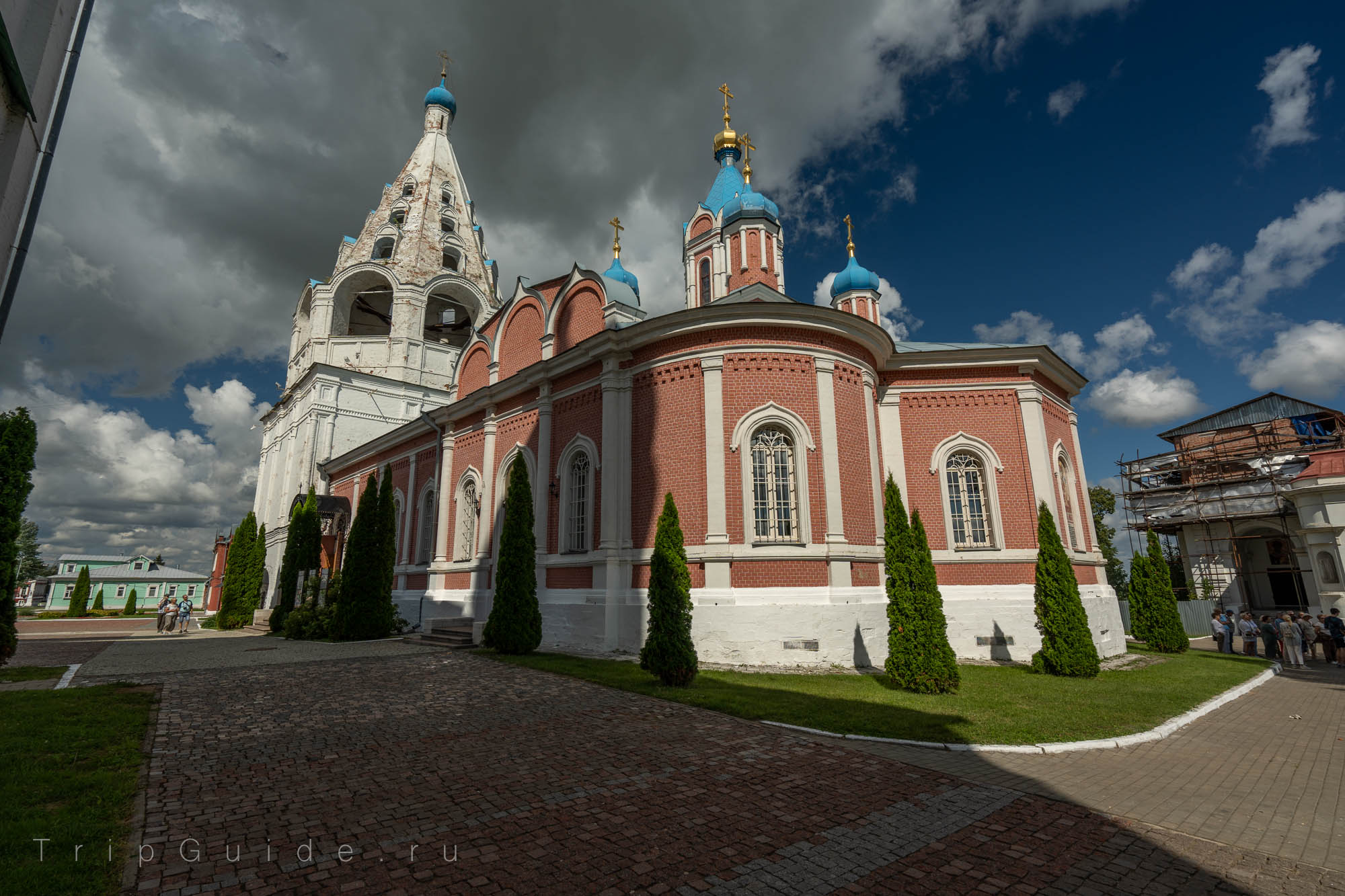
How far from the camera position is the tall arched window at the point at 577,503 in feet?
47.8

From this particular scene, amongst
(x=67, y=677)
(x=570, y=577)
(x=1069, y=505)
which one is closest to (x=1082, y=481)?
(x=1069, y=505)

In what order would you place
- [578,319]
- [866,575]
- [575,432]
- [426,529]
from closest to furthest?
[866,575], [575,432], [578,319], [426,529]

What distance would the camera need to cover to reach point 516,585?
12.8 meters

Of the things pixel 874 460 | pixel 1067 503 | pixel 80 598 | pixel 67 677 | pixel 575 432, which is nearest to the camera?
pixel 67 677

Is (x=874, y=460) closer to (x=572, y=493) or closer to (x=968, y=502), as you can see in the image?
(x=968, y=502)

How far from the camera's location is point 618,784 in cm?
503

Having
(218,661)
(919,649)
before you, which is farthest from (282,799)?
(218,661)

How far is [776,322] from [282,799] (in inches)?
431

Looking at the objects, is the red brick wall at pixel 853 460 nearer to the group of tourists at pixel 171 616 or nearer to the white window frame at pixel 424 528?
the white window frame at pixel 424 528

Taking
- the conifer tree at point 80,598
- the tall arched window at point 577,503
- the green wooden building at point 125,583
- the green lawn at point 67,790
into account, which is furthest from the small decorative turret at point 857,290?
the green wooden building at point 125,583

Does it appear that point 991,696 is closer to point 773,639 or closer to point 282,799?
point 773,639

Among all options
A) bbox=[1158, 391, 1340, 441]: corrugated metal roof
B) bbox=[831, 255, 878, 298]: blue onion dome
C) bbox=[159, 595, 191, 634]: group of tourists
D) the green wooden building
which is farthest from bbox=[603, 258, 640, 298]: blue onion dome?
the green wooden building

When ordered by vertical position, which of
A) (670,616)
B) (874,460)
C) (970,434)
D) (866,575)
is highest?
(970,434)

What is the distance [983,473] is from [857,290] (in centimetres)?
781
